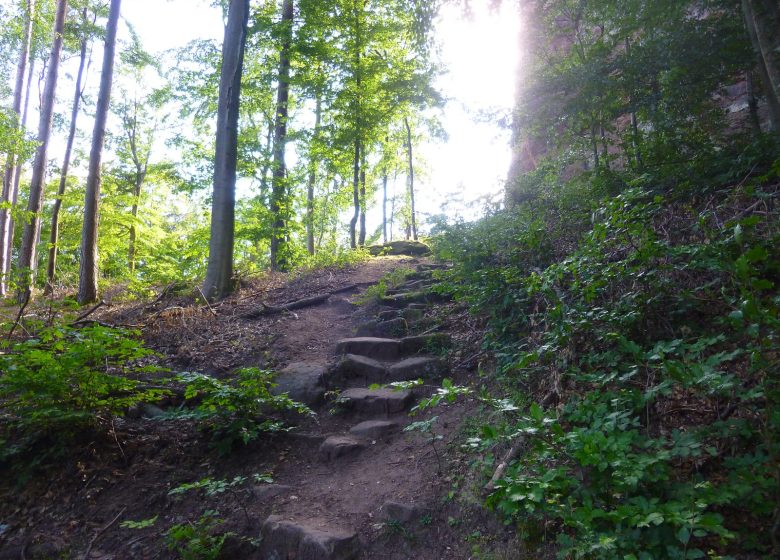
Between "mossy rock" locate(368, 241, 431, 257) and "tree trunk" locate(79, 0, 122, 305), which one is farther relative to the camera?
"mossy rock" locate(368, 241, 431, 257)

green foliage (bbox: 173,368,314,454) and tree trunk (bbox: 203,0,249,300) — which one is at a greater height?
tree trunk (bbox: 203,0,249,300)

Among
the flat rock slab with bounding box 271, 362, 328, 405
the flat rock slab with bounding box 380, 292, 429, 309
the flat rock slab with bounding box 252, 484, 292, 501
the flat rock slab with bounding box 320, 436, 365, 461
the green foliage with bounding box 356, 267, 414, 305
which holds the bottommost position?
the flat rock slab with bounding box 252, 484, 292, 501

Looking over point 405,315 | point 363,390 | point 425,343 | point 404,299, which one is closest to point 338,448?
point 363,390

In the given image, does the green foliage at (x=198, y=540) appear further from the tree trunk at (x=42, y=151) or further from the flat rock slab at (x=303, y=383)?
the tree trunk at (x=42, y=151)

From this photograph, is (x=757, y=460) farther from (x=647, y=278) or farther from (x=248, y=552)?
(x=248, y=552)

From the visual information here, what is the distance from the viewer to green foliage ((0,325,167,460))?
364 centimetres

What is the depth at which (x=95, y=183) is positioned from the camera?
32.9 feet

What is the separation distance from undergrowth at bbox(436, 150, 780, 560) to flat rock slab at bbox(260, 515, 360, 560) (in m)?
1.13

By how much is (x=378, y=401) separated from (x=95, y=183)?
891cm

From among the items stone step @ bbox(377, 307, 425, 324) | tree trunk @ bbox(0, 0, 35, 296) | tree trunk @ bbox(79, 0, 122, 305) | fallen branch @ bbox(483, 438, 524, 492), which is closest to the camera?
fallen branch @ bbox(483, 438, 524, 492)

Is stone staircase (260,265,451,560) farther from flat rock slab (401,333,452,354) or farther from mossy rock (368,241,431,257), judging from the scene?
mossy rock (368,241,431,257)

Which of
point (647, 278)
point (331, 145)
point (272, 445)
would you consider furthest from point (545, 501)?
point (331, 145)

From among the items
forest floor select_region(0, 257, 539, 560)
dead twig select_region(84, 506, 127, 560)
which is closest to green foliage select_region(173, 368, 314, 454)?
forest floor select_region(0, 257, 539, 560)

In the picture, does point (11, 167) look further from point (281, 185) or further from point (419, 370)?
point (419, 370)
